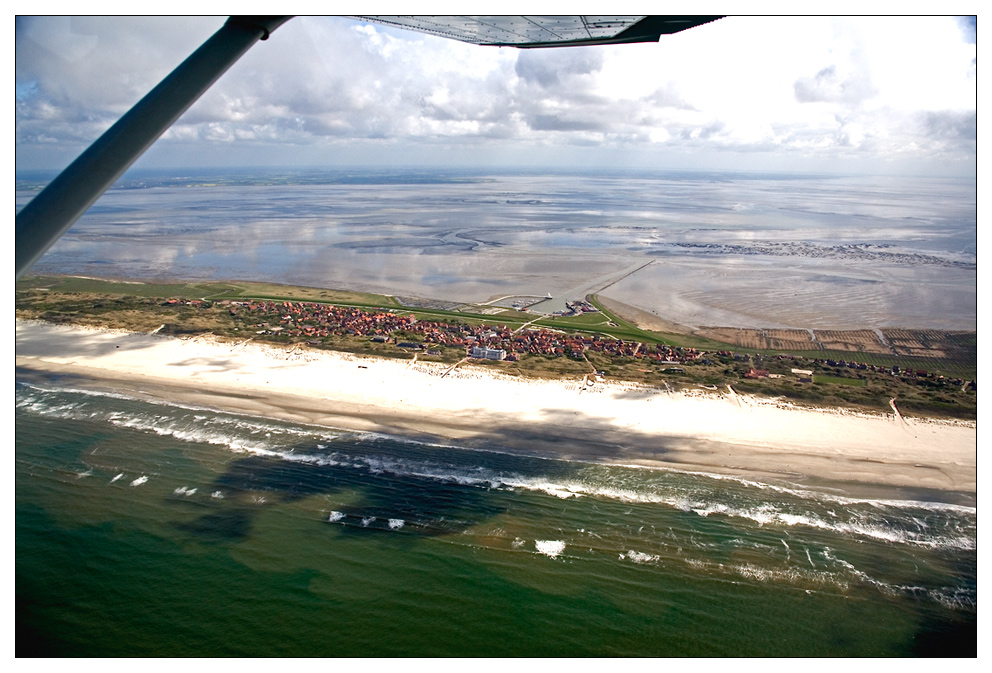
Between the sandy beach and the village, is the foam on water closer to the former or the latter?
the sandy beach

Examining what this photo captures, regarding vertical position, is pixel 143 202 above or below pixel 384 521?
above

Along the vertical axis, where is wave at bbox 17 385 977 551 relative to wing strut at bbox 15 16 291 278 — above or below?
below

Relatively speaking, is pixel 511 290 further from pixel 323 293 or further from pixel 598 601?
pixel 598 601

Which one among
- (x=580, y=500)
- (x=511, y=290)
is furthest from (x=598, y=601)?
(x=511, y=290)

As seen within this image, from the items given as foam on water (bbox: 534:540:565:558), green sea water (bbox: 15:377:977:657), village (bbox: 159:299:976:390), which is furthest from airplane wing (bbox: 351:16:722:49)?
village (bbox: 159:299:976:390)

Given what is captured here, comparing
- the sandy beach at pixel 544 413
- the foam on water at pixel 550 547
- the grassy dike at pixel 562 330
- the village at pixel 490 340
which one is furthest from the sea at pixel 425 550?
the village at pixel 490 340

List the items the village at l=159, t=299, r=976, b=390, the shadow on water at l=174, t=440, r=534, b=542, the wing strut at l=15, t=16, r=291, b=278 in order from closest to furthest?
the wing strut at l=15, t=16, r=291, b=278 → the shadow on water at l=174, t=440, r=534, b=542 → the village at l=159, t=299, r=976, b=390

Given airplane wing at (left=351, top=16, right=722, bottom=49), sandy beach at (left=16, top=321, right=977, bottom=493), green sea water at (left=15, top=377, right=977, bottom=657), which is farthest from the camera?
sandy beach at (left=16, top=321, right=977, bottom=493)

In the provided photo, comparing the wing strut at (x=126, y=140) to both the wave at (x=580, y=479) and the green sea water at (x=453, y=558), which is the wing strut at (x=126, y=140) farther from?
the wave at (x=580, y=479)
